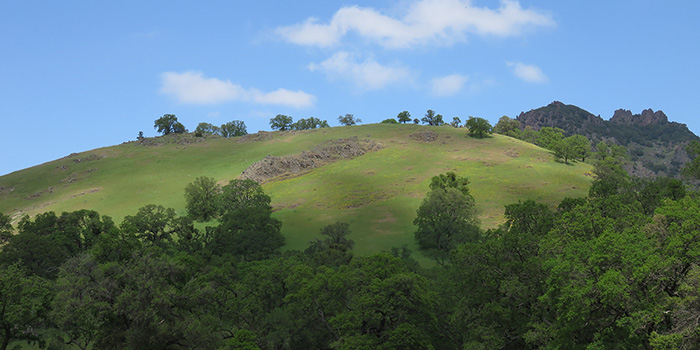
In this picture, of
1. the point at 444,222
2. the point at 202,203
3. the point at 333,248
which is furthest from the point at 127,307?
the point at 202,203

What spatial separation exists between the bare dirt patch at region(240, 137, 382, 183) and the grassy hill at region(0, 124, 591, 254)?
5362 mm

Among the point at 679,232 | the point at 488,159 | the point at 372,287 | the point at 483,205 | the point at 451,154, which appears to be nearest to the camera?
the point at 679,232

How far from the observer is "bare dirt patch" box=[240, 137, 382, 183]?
141500 mm

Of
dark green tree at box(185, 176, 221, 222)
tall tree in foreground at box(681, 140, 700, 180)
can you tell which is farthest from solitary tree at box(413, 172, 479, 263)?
dark green tree at box(185, 176, 221, 222)

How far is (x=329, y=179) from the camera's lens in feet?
433

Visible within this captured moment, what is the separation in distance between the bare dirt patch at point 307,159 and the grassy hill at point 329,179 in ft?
17.6

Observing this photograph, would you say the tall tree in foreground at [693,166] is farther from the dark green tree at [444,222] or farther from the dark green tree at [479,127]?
the dark green tree at [479,127]

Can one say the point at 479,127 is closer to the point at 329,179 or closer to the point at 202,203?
the point at 329,179

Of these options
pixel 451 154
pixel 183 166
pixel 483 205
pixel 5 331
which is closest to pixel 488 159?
pixel 451 154

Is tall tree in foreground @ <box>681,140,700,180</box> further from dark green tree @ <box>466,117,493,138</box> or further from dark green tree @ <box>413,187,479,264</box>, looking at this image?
dark green tree @ <box>466,117,493,138</box>

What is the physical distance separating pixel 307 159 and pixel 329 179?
82.6ft

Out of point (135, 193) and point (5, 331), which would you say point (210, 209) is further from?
point (5, 331)

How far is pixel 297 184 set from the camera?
130 metres

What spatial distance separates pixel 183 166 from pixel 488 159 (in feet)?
377
